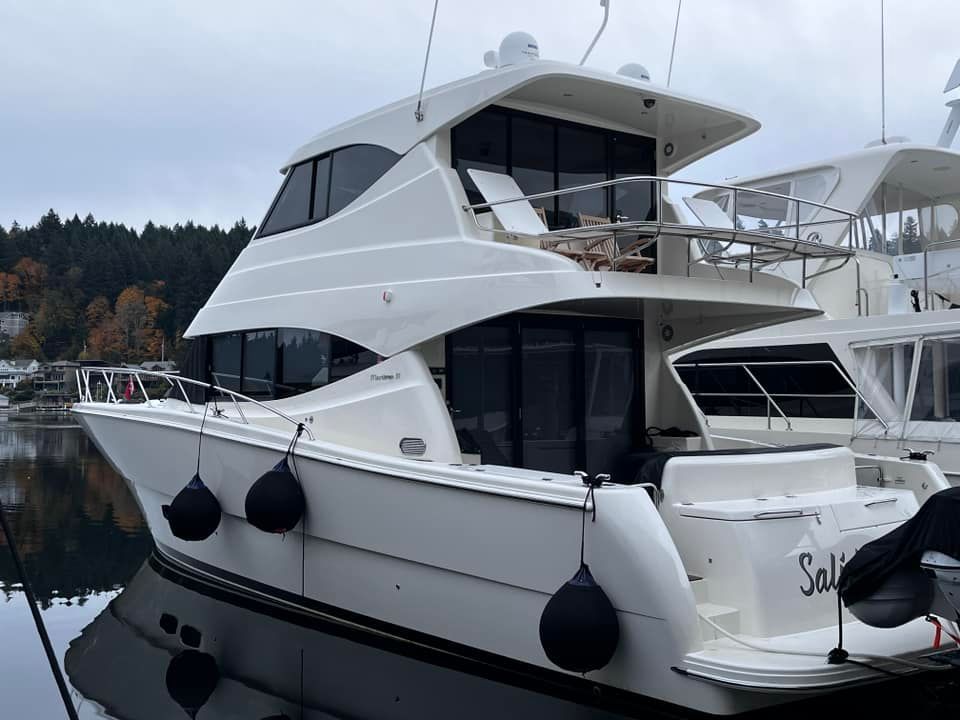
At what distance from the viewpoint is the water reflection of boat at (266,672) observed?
17.9ft

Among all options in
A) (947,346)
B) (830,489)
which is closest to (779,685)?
(830,489)

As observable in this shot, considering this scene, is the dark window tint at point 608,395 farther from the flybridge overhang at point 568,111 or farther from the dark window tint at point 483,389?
the flybridge overhang at point 568,111

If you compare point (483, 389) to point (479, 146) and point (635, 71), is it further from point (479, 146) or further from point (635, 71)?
point (635, 71)

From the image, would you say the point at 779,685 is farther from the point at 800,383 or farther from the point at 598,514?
the point at 800,383

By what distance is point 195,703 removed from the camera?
5.68 metres

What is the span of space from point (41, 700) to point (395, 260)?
3766 mm

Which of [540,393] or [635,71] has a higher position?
[635,71]

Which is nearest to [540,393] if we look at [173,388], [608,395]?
[608,395]

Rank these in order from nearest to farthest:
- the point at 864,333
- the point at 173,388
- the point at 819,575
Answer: the point at 819,575 < the point at 173,388 < the point at 864,333

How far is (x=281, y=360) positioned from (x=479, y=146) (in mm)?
2445

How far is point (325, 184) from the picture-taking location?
7762 mm

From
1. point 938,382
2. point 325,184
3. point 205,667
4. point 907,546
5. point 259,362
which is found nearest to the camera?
point 907,546

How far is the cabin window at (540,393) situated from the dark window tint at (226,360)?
2412mm

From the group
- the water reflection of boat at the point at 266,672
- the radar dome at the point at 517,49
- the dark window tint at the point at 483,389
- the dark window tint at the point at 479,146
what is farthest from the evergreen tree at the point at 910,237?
the water reflection of boat at the point at 266,672
